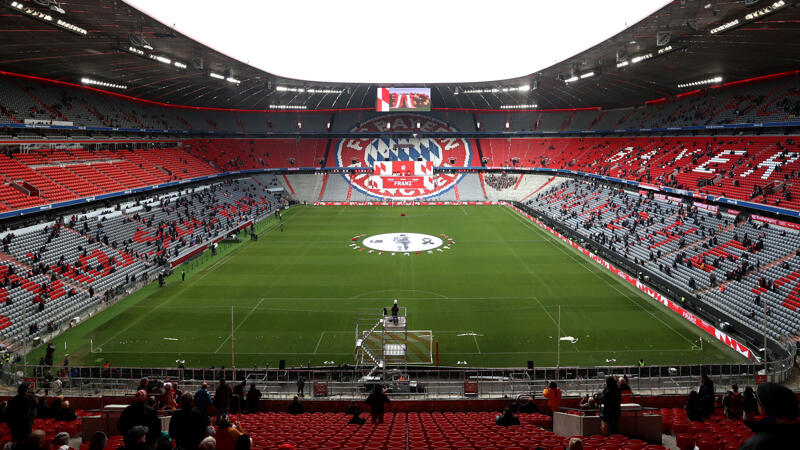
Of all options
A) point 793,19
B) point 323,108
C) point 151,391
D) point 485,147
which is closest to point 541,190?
point 485,147

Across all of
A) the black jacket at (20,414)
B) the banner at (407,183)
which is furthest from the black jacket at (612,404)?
the banner at (407,183)

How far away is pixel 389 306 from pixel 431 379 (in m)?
8.85

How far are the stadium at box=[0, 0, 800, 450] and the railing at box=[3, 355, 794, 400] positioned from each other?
136 millimetres

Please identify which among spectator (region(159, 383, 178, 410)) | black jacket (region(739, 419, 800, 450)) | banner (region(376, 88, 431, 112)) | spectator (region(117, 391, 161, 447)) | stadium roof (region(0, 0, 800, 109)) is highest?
banner (region(376, 88, 431, 112))

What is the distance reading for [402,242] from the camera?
142ft

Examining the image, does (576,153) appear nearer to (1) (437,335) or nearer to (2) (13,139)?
(1) (437,335)

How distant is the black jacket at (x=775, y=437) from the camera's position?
2.78m

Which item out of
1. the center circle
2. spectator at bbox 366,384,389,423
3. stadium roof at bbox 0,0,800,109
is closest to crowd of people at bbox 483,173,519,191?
stadium roof at bbox 0,0,800,109

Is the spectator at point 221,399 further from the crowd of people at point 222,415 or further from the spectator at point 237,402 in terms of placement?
the spectator at point 237,402

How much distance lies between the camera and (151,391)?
10852mm

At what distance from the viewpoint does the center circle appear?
40969 mm

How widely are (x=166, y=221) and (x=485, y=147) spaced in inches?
2091

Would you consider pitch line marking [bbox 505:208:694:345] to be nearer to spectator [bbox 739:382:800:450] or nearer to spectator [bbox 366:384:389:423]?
spectator [bbox 366:384:389:423]

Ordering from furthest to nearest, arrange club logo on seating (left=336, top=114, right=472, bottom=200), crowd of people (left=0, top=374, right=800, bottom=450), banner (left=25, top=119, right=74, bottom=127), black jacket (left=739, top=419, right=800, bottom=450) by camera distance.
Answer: club logo on seating (left=336, top=114, right=472, bottom=200) → banner (left=25, top=119, right=74, bottom=127) → crowd of people (left=0, top=374, right=800, bottom=450) → black jacket (left=739, top=419, right=800, bottom=450)
